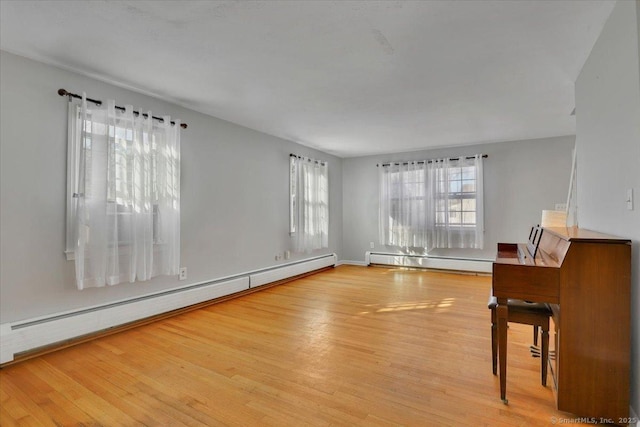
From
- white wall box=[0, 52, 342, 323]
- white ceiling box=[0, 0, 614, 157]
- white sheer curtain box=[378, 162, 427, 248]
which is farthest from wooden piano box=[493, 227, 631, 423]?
white sheer curtain box=[378, 162, 427, 248]

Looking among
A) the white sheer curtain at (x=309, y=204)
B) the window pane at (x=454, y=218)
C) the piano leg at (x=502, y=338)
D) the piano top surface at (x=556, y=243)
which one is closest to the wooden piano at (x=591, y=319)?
the piano top surface at (x=556, y=243)

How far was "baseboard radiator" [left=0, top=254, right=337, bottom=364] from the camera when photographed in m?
2.34

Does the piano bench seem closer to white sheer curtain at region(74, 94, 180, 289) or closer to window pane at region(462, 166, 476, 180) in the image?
white sheer curtain at region(74, 94, 180, 289)

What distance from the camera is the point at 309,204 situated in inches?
222

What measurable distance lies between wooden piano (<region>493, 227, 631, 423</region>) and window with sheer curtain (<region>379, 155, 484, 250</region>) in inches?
157

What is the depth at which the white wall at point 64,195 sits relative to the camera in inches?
95.3

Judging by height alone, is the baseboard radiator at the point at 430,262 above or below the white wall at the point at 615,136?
below

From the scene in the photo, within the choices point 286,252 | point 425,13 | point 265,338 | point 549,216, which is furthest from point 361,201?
point 425,13

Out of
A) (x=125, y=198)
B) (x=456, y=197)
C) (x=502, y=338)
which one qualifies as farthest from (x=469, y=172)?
(x=125, y=198)

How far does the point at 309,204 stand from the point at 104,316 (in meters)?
3.49

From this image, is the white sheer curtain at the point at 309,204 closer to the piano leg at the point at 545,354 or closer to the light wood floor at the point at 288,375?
the light wood floor at the point at 288,375

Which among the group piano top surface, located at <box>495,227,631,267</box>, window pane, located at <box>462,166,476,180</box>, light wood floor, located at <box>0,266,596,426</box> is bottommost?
light wood floor, located at <box>0,266,596,426</box>

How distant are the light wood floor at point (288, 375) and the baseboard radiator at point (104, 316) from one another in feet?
0.41

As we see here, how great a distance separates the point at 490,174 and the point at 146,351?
220 inches
